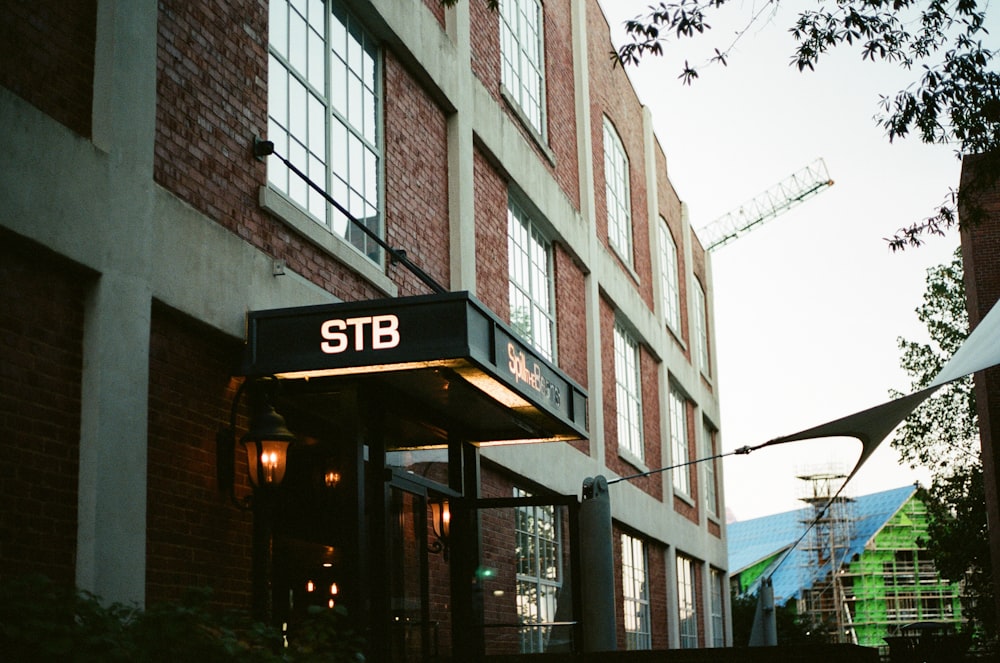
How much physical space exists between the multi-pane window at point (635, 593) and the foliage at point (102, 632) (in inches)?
637

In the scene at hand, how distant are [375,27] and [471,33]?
341cm

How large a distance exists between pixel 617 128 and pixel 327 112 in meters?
14.2

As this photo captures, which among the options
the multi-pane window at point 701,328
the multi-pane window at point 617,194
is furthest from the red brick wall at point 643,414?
the multi-pane window at point 701,328

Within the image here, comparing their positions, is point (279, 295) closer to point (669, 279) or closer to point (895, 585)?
point (669, 279)

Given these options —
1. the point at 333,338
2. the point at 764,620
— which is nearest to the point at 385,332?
the point at 333,338

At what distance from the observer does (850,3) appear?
1041 centimetres

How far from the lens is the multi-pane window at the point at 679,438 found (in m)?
27.4

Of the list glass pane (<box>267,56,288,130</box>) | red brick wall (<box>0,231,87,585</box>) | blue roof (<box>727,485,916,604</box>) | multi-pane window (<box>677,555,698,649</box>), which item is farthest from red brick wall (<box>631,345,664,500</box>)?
blue roof (<box>727,485,916,604</box>)

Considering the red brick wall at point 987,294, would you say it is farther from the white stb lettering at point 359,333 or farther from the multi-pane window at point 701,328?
the white stb lettering at point 359,333

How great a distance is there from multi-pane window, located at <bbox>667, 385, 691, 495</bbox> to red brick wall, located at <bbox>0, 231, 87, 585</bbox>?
20429 millimetres

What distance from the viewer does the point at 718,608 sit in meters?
31.4

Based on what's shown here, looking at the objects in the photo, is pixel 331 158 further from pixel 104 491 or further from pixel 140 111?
pixel 104 491

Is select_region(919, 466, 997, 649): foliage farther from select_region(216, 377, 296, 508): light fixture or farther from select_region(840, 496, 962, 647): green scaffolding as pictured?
select_region(840, 496, 962, 647): green scaffolding

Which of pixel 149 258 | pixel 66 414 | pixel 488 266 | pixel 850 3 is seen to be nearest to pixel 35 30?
pixel 149 258
